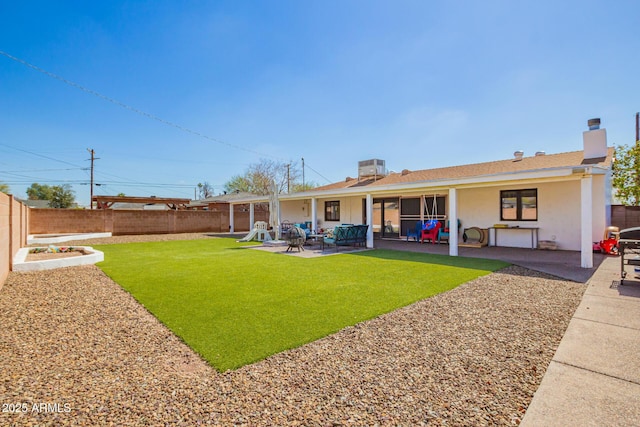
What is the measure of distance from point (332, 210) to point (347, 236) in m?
6.96

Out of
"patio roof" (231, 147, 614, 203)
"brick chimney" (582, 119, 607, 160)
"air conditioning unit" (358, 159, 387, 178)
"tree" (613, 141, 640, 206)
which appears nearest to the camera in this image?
"patio roof" (231, 147, 614, 203)

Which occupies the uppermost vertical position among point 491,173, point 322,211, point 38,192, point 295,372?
point 38,192

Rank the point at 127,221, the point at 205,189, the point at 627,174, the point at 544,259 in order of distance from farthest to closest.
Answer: the point at 205,189 → the point at 127,221 → the point at 627,174 → the point at 544,259

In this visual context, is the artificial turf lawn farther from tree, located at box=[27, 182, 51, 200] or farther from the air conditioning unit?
tree, located at box=[27, 182, 51, 200]

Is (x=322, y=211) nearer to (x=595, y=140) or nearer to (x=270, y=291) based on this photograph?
(x=595, y=140)

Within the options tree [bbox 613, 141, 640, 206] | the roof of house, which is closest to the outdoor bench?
the roof of house

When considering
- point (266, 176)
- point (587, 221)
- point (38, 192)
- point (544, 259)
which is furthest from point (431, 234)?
point (38, 192)

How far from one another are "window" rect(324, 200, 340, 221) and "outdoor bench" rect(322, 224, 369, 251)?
5.82 m

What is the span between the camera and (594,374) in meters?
2.61

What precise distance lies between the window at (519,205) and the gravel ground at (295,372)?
8.03 metres

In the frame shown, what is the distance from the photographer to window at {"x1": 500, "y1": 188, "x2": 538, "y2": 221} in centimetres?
1112

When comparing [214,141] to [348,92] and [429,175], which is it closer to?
[348,92]

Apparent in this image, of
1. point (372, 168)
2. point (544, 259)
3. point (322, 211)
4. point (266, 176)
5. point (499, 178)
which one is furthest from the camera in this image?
point (266, 176)

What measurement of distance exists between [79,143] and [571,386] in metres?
39.1
